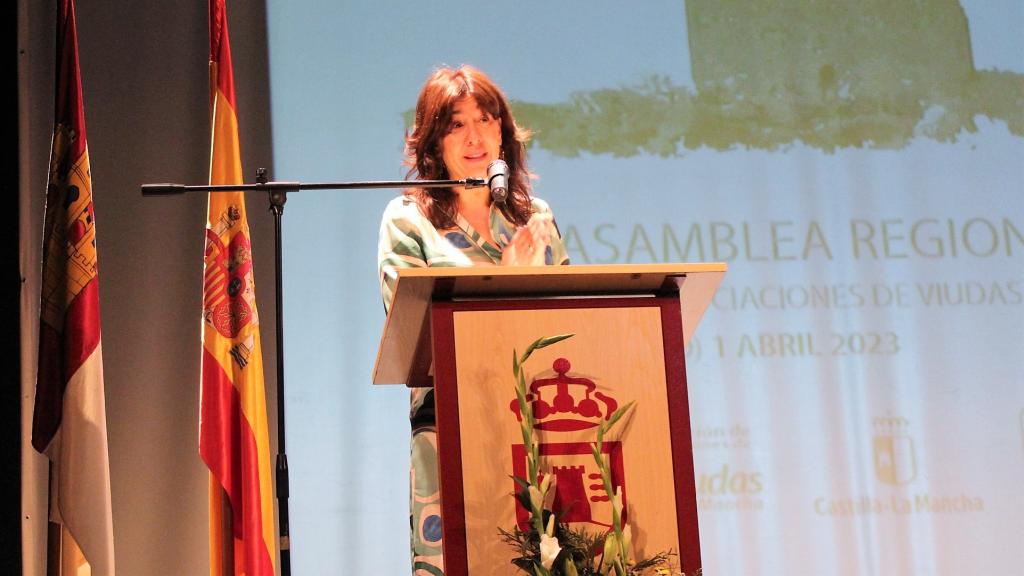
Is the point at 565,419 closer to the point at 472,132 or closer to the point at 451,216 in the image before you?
the point at 451,216

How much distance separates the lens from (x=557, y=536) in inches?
69.3

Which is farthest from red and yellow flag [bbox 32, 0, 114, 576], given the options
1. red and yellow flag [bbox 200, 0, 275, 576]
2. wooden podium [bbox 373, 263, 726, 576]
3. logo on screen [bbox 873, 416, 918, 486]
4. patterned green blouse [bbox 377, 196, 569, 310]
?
logo on screen [bbox 873, 416, 918, 486]

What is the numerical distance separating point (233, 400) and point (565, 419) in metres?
1.67

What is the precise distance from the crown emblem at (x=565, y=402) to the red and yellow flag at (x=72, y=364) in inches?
60.9

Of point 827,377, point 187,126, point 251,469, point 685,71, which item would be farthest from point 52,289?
point 827,377

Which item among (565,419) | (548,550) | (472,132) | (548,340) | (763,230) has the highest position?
(472,132)

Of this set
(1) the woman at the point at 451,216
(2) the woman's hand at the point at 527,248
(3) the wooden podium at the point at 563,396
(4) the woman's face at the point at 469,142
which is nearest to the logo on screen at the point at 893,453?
(1) the woman at the point at 451,216

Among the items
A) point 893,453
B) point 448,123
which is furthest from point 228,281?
point 893,453

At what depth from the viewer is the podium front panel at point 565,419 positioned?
70.3 inches

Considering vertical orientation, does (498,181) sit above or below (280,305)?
above

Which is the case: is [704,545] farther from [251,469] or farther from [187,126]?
[187,126]

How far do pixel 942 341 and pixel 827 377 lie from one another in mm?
459

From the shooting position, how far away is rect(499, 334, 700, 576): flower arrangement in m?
1.72

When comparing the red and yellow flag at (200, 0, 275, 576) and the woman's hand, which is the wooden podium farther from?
the red and yellow flag at (200, 0, 275, 576)
